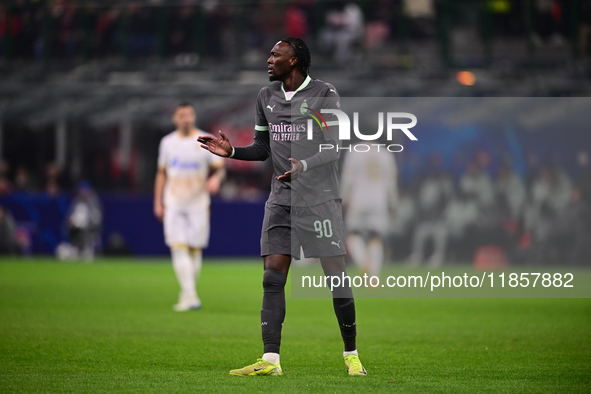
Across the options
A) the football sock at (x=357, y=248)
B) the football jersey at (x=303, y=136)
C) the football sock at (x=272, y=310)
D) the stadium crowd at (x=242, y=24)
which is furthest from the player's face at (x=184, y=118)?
the stadium crowd at (x=242, y=24)

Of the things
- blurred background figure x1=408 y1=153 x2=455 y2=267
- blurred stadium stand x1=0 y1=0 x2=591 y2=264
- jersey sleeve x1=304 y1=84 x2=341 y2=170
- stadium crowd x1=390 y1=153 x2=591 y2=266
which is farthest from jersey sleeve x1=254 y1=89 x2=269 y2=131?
blurred stadium stand x1=0 y1=0 x2=591 y2=264

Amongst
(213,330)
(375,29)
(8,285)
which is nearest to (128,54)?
(375,29)

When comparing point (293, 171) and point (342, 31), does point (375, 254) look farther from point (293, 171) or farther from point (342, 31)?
point (342, 31)

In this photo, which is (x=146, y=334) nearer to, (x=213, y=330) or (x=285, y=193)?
(x=213, y=330)

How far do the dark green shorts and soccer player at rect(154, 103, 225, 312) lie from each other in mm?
4942

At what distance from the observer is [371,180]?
1334 centimetres

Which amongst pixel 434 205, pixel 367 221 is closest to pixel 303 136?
pixel 367 221

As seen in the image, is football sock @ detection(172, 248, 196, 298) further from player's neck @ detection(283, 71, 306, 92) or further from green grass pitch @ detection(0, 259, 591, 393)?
player's neck @ detection(283, 71, 306, 92)

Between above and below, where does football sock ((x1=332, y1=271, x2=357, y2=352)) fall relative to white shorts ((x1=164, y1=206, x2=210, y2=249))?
below

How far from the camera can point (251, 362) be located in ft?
22.3

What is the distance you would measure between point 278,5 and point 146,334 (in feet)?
55.1

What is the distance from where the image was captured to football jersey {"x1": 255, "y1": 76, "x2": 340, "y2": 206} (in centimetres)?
607

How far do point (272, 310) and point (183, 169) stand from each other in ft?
17.5

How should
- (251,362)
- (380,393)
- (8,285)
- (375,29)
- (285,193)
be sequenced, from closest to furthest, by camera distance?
(380,393) → (285,193) → (251,362) → (8,285) → (375,29)
